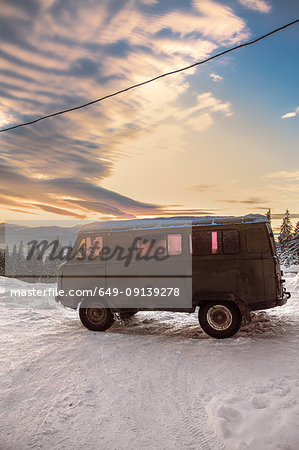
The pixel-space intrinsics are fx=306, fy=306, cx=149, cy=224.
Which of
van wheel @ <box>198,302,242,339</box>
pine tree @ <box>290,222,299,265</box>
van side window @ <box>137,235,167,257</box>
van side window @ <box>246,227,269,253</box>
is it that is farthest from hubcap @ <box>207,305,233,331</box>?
pine tree @ <box>290,222,299,265</box>

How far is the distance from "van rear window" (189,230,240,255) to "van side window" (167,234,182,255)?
0.99ft

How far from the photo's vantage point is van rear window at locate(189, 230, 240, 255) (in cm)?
768

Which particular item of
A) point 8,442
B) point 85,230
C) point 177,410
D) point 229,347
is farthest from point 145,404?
point 85,230

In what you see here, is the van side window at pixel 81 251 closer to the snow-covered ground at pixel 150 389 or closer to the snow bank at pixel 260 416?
the snow-covered ground at pixel 150 389

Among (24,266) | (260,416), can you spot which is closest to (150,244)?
(260,416)

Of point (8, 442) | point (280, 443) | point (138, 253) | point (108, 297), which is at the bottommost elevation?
point (8, 442)

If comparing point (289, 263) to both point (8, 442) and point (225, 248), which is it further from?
point (8, 442)

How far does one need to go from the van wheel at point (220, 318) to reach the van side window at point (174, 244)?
1.53 m

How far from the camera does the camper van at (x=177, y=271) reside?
7.45 metres

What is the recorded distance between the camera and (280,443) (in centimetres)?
339

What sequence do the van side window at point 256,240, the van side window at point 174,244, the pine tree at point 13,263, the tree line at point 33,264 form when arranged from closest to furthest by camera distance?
the van side window at point 256,240, the van side window at point 174,244, the tree line at point 33,264, the pine tree at point 13,263

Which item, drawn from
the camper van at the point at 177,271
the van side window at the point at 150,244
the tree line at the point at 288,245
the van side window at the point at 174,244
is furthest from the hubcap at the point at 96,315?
the tree line at the point at 288,245

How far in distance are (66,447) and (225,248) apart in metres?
5.40

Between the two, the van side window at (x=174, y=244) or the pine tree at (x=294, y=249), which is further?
the pine tree at (x=294, y=249)
